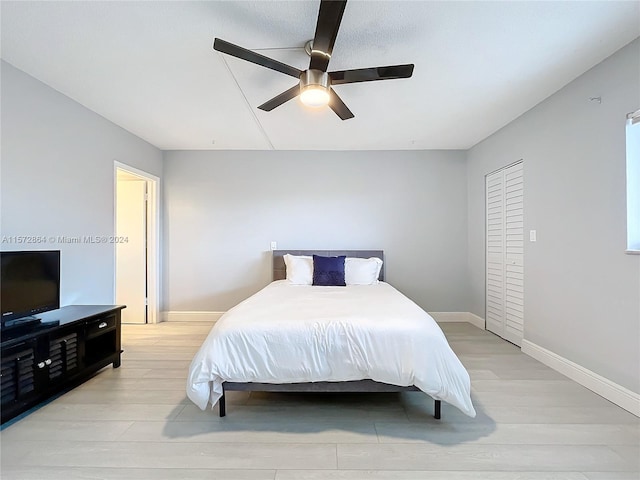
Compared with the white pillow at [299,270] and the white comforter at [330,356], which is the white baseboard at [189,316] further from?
the white comforter at [330,356]

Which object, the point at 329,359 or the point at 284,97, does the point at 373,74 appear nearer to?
the point at 284,97

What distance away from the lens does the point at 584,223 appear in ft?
8.48

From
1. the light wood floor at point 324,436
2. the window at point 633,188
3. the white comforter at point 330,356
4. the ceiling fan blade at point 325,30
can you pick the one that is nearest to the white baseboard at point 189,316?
the light wood floor at point 324,436

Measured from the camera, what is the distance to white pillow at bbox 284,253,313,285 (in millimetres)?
4004

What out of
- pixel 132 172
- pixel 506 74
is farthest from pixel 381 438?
pixel 132 172

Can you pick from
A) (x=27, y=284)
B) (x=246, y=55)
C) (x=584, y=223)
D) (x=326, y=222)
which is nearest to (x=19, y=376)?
(x=27, y=284)

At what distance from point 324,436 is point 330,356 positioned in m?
0.45

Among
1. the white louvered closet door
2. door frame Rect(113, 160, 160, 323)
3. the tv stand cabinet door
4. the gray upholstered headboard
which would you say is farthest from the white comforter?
door frame Rect(113, 160, 160, 323)

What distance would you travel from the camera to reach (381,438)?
74.9 inches

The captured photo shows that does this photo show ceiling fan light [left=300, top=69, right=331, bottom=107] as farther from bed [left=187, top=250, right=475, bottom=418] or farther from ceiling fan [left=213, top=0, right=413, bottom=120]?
bed [left=187, top=250, right=475, bottom=418]

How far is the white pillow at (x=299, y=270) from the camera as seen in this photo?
4.00 metres

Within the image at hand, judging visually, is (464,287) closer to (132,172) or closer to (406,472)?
(406,472)

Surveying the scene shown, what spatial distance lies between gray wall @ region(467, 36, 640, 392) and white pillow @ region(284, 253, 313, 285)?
2.37 meters
